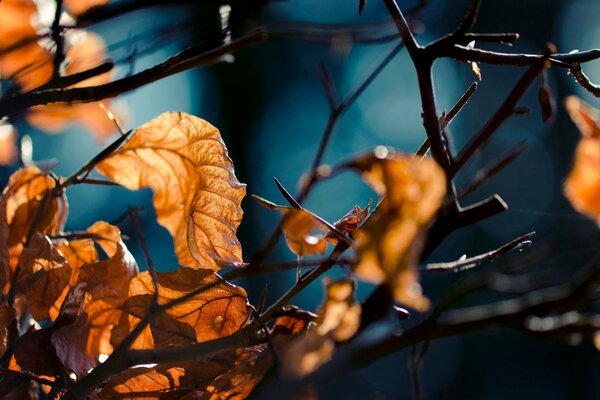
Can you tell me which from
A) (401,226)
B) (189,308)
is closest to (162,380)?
(189,308)

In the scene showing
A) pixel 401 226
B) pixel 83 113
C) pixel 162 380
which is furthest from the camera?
pixel 83 113

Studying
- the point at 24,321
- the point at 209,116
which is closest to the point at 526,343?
the point at 209,116

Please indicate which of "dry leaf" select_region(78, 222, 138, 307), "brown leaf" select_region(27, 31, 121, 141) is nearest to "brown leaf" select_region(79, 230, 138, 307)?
"dry leaf" select_region(78, 222, 138, 307)

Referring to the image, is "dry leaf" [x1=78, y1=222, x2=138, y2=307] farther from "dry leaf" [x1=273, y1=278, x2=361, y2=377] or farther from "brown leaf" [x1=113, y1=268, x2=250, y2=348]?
"dry leaf" [x1=273, y1=278, x2=361, y2=377]

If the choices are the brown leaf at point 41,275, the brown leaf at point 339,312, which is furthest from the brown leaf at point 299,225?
the brown leaf at point 41,275

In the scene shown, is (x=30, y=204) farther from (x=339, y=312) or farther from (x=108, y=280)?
(x=339, y=312)
